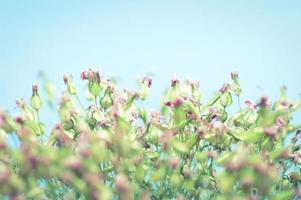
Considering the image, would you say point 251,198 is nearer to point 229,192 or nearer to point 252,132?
point 229,192

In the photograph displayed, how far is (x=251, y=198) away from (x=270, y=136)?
4.71 feet

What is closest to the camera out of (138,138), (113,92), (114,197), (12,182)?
(12,182)

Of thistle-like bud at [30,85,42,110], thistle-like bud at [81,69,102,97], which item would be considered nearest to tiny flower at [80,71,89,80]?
thistle-like bud at [81,69,102,97]

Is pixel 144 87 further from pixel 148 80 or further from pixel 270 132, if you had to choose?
pixel 270 132

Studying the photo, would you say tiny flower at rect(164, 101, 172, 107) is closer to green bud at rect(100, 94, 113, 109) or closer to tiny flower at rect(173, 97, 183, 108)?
tiny flower at rect(173, 97, 183, 108)

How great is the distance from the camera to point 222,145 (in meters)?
8.59

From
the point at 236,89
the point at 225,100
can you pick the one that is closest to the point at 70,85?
the point at 225,100

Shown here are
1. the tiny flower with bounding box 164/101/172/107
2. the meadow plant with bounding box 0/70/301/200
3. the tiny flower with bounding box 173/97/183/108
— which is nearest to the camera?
the meadow plant with bounding box 0/70/301/200

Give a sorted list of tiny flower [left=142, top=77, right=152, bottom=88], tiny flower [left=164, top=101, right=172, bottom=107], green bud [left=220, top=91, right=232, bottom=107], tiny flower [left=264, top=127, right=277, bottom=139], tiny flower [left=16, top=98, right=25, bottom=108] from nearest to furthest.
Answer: tiny flower [left=264, top=127, right=277, bottom=139] < tiny flower [left=164, top=101, right=172, bottom=107] < tiny flower [left=16, top=98, right=25, bottom=108] < green bud [left=220, top=91, right=232, bottom=107] < tiny flower [left=142, top=77, right=152, bottom=88]

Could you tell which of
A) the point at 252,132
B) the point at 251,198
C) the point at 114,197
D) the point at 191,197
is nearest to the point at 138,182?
the point at 114,197

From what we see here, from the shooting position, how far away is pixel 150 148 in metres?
8.70

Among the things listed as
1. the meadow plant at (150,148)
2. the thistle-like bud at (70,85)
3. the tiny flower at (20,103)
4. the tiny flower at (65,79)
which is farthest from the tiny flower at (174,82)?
the tiny flower at (20,103)

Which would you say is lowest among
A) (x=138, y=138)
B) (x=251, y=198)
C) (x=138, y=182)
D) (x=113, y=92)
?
(x=251, y=198)

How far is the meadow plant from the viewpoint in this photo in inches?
237
